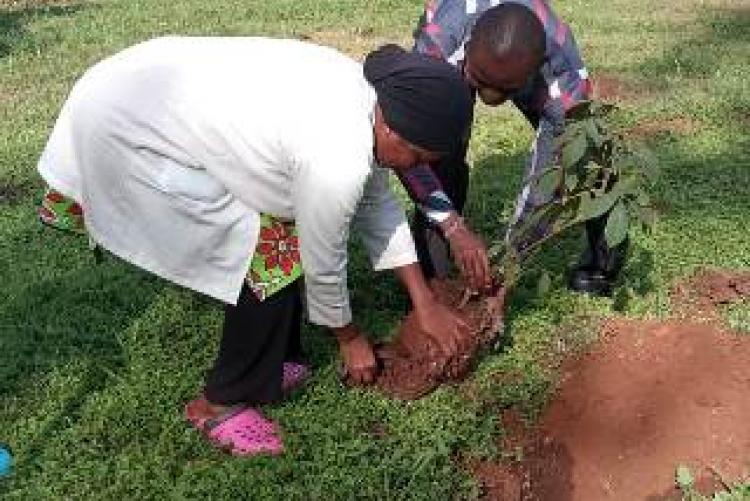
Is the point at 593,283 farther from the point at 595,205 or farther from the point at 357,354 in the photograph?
the point at 357,354

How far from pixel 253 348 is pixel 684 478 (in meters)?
1.42

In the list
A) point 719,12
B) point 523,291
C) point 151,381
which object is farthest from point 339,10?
point 151,381

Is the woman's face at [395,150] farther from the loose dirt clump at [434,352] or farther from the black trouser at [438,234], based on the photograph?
the black trouser at [438,234]

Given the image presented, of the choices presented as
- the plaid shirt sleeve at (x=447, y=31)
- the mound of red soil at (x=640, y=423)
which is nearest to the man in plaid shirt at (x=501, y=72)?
the plaid shirt sleeve at (x=447, y=31)

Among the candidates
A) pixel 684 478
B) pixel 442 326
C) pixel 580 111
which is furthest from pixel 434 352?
pixel 580 111

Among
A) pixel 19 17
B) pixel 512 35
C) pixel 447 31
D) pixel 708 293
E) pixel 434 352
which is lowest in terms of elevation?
pixel 19 17

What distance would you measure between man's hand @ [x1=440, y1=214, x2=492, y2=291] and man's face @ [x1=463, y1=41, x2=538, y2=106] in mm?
503

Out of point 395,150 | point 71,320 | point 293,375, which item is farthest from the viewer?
point 71,320

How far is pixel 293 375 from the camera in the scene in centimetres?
362

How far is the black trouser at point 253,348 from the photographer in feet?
9.94

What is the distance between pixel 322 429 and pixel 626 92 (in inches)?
187

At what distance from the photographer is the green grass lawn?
3.21 m

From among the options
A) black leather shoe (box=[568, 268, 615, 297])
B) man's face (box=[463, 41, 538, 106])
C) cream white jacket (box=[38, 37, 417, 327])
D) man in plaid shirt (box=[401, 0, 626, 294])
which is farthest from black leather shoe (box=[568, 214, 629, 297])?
cream white jacket (box=[38, 37, 417, 327])

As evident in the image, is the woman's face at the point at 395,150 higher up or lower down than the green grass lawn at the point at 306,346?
higher up
